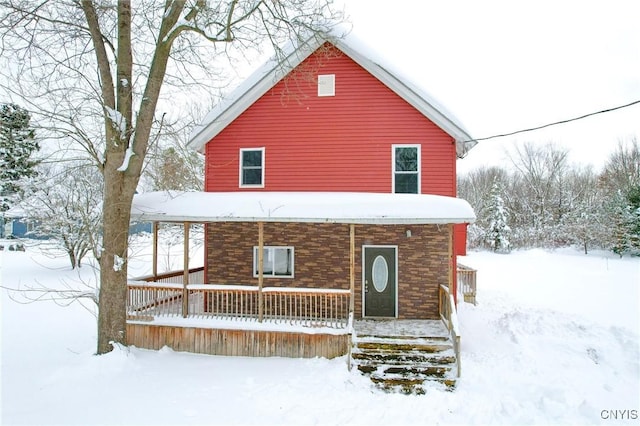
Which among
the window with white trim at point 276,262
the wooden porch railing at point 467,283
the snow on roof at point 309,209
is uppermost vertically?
the snow on roof at point 309,209

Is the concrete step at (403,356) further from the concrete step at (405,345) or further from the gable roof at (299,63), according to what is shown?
the gable roof at (299,63)

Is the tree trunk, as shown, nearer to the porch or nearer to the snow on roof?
the snow on roof

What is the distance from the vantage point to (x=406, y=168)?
36.2 feet

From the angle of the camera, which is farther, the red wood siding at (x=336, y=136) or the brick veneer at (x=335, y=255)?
the red wood siding at (x=336, y=136)

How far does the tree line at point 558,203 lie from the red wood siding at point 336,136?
21212 millimetres

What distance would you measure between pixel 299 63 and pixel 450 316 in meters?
8.38

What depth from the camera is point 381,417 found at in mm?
6289

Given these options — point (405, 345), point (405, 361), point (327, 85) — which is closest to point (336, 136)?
point (327, 85)

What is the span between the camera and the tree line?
2527cm

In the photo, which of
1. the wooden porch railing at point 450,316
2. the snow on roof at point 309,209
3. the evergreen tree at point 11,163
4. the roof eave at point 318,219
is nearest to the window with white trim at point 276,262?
the snow on roof at point 309,209

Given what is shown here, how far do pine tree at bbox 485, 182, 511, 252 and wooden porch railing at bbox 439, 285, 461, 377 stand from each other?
80.8ft

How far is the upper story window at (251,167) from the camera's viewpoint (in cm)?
1161

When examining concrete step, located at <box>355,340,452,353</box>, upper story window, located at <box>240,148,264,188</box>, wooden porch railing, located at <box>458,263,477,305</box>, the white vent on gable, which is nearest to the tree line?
wooden porch railing, located at <box>458,263,477,305</box>

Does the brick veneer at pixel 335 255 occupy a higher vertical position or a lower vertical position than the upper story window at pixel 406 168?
lower
